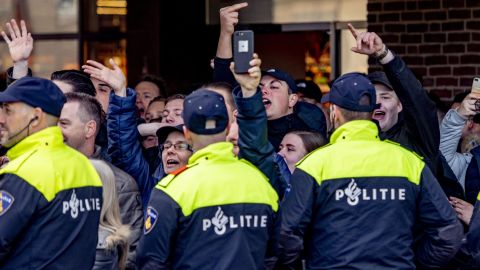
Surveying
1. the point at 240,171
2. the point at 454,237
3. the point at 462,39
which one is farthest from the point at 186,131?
the point at 462,39

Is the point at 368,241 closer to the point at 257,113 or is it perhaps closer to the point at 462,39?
the point at 257,113

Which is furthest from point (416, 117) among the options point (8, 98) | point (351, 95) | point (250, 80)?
point (8, 98)

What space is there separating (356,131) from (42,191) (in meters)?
1.58

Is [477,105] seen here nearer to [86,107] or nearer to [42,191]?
[86,107]

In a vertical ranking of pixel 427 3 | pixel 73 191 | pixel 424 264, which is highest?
pixel 427 3

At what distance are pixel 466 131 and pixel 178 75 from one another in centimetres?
363

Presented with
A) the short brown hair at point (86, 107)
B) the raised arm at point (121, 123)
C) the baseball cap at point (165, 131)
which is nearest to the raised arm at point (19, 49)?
the raised arm at point (121, 123)

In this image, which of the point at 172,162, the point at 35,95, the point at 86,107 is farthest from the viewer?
the point at 172,162

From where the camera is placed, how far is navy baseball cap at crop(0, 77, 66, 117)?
4.99 metres

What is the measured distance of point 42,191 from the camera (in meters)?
4.79

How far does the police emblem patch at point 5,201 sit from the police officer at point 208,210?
23.9 inches

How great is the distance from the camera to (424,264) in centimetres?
566

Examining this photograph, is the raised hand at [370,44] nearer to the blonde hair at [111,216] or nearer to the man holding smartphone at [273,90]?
the man holding smartphone at [273,90]

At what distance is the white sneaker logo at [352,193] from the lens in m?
5.30
